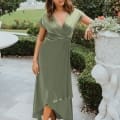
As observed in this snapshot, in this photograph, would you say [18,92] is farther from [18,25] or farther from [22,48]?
[18,25]

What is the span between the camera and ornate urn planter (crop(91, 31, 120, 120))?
3.69 meters

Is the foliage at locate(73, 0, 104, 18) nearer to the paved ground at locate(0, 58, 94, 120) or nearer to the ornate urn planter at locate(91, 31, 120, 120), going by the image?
the paved ground at locate(0, 58, 94, 120)

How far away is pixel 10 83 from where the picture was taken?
6660mm

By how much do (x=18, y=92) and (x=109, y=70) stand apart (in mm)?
2601

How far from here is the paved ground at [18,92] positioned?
202 inches

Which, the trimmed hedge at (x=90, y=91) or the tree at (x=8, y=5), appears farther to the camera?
the tree at (x=8, y=5)

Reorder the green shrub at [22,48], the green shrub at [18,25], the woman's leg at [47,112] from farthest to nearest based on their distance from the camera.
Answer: the green shrub at [18,25], the green shrub at [22,48], the woman's leg at [47,112]

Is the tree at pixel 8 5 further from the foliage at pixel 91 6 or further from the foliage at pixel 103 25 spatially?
the foliage at pixel 103 25

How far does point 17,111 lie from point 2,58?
3526 millimetres

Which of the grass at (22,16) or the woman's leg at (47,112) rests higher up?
the woman's leg at (47,112)

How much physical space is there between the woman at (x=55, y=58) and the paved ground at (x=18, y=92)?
89cm

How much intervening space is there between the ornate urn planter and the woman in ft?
0.52

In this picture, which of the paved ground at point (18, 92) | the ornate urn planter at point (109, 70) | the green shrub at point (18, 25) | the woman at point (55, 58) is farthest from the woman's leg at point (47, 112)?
A: the green shrub at point (18, 25)

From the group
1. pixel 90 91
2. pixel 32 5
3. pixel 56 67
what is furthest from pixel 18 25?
pixel 56 67
